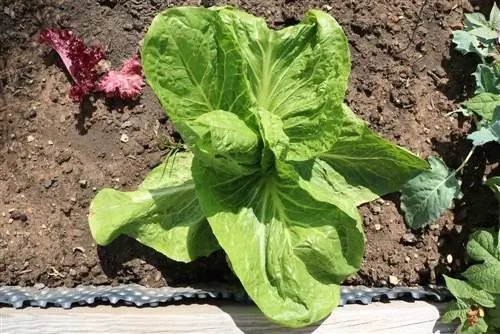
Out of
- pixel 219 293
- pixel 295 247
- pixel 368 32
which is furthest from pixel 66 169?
pixel 368 32

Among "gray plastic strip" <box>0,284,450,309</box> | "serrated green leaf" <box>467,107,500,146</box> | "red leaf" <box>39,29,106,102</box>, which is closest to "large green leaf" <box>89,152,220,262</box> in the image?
"gray plastic strip" <box>0,284,450,309</box>

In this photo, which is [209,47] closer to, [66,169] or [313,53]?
[313,53]

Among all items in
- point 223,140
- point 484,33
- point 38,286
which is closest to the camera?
point 223,140

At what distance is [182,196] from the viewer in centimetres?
185

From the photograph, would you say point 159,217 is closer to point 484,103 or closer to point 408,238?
point 408,238

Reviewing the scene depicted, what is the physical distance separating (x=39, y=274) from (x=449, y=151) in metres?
1.26

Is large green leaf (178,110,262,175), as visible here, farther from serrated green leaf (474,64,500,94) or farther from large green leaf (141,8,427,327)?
serrated green leaf (474,64,500,94)

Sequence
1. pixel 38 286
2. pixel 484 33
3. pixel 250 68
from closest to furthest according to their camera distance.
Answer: pixel 250 68
pixel 38 286
pixel 484 33

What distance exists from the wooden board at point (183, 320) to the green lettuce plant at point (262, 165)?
13cm

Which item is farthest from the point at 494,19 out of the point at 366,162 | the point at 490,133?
the point at 366,162

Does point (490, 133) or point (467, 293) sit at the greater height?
point (490, 133)

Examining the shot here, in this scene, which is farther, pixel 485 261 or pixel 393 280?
pixel 393 280

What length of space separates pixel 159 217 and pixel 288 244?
0.37m

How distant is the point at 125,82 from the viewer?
6.49 ft
